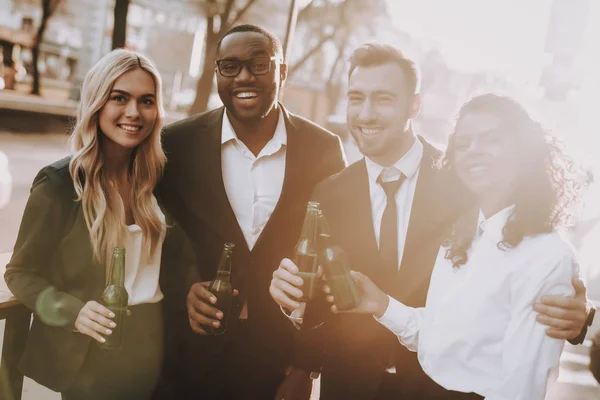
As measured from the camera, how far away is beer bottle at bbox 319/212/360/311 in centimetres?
170

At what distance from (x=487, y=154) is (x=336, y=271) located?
587mm

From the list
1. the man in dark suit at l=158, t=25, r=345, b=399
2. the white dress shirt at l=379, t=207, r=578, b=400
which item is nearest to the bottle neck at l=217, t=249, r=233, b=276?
the man in dark suit at l=158, t=25, r=345, b=399

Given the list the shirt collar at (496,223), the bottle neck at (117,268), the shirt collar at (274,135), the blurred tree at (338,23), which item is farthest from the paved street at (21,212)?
the blurred tree at (338,23)

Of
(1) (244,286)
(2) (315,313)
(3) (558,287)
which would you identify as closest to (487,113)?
(3) (558,287)

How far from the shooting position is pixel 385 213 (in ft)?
6.37

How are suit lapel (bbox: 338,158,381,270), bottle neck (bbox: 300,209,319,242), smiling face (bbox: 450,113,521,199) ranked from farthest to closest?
suit lapel (bbox: 338,158,381,270) → bottle neck (bbox: 300,209,319,242) → smiling face (bbox: 450,113,521,199)

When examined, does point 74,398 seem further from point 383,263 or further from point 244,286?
point 383,263

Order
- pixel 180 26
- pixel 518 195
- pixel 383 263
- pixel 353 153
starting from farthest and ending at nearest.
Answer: pixel 180 26
pixel 353 153
pixel 383 263
pixel 518 195

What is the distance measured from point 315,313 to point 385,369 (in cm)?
36

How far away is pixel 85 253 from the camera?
1944mm

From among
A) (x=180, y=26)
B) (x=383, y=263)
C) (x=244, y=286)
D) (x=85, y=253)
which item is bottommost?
(x=244, y=286)

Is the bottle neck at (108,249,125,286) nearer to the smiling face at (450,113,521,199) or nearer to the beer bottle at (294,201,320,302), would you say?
the beer bottle at (294,201,320,302)

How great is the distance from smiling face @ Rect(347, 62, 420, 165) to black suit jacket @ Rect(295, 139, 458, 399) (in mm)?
146

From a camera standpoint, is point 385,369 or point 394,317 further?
point 385,369
